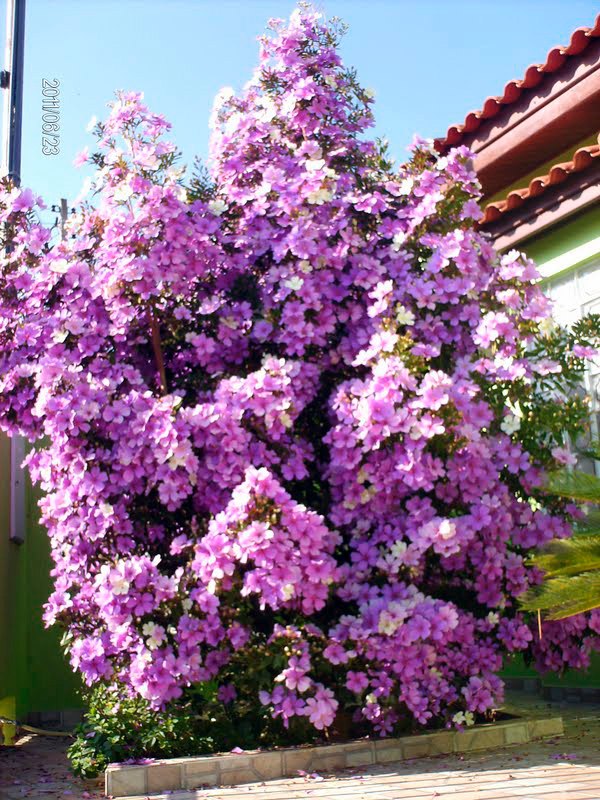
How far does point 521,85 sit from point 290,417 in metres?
4.41

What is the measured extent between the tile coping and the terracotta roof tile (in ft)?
12.2

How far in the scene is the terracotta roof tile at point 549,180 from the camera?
22.9 ft

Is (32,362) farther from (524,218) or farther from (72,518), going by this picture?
(524,218)

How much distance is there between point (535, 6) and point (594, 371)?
290 cm

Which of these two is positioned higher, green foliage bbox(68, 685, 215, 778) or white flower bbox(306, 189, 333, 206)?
white flower bbox(306, 189, 333, 206)

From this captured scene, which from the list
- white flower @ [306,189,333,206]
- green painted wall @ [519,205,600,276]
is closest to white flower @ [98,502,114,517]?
white flower @ [306,189,333,206]

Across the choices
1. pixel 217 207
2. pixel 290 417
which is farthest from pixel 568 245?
pixel 290 417

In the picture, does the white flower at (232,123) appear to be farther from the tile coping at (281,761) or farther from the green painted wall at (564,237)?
the tile coping at (281,761)

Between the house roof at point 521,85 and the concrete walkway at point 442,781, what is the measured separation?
5052 millimetres

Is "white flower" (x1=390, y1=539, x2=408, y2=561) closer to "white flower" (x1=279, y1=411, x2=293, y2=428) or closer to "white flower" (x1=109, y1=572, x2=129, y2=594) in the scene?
"white flower" (x1=279, y1=411, x2=293, y2=428)

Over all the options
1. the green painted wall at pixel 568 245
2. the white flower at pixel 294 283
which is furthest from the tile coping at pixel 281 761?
the white flower at pixel 294 283

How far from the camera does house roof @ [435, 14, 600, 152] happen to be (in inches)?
312

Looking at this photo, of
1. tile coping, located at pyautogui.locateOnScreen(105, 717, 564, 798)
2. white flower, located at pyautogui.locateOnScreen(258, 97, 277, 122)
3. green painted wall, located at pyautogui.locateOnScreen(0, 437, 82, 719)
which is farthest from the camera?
green painted wall, located at pyautogui.locateOnScreen(0, 437, 82, 719)

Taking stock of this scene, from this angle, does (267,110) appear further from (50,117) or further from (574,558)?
(50,117)
